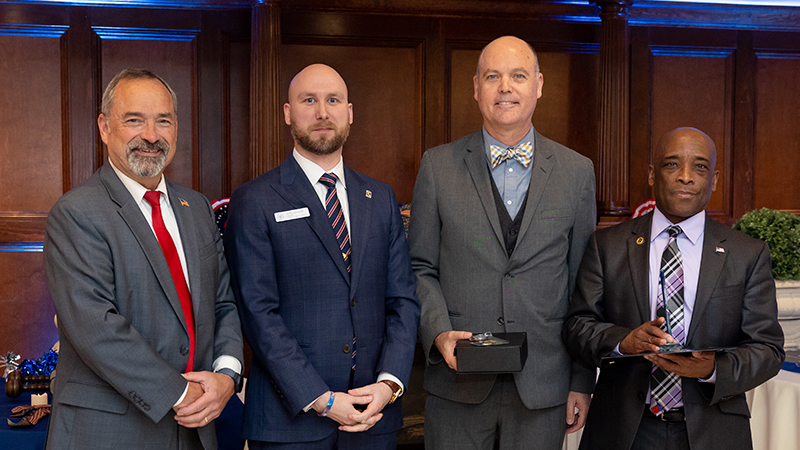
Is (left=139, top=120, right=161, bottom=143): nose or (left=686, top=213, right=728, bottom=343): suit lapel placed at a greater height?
(left=139, top=120, right=161, bottom=143): nose

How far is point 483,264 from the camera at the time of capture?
221 cm

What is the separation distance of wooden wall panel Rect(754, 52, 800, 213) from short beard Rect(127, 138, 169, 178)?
5.39 meters

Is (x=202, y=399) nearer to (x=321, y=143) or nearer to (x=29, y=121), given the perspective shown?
(x=321, y=143)

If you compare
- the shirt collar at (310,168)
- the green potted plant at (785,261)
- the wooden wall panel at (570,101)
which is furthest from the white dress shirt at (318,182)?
the wooden wall panel at (570,101)

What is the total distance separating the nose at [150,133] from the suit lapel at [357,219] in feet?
2.07

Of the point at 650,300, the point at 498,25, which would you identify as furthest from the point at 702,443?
the point at 498,25

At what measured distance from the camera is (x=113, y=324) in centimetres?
173

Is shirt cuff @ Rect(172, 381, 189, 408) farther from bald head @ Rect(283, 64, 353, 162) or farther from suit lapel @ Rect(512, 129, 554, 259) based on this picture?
suit lapel @ Rect(512, 129, 554, 259)

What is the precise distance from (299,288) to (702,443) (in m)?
1.31

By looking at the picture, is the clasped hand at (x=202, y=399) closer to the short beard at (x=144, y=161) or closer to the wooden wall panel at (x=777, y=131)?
the short beard at (x=144, y=161)

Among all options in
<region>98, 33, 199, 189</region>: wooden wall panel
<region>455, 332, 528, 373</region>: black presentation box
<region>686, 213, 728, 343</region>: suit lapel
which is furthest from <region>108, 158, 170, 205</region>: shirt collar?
<region>98, 33, 199, 189</region>: wooden wall panel

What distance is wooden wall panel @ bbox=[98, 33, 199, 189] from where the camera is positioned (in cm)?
500

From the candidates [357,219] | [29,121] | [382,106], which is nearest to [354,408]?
[357,219]

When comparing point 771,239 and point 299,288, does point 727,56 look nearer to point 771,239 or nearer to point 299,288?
point 771,239
